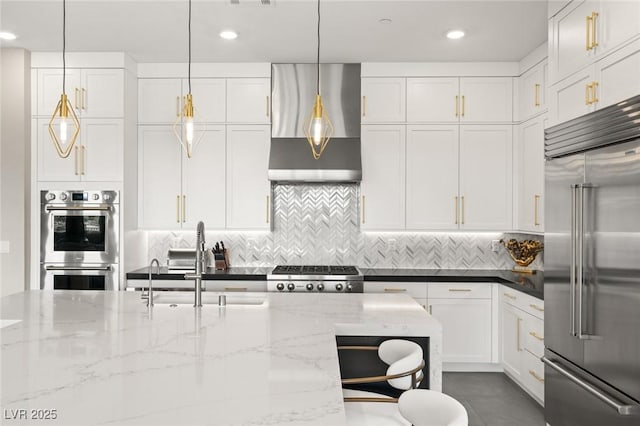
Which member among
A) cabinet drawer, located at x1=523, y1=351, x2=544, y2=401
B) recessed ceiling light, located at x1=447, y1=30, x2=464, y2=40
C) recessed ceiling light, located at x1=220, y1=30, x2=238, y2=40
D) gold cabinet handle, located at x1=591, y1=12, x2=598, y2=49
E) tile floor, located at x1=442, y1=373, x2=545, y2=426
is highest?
recessed ceiling light, located at x1=220, y1=30, x2=238, y2=40

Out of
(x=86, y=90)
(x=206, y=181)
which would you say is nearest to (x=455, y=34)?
(x=206, y=181)

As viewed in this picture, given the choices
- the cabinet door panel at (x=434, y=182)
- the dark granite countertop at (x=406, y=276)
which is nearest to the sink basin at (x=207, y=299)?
the dark granite countertop at (x=406, y=276)

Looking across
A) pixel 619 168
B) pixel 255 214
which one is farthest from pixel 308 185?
pixel 619 168

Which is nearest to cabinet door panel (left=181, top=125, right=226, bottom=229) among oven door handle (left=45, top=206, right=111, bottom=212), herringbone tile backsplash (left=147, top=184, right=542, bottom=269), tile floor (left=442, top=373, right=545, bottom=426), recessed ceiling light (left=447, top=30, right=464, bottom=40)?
herringbone tile backsplash (left=147, top=184, right=542, bottom=269)

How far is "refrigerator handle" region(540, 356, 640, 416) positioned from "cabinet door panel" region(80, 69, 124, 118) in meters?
3.95

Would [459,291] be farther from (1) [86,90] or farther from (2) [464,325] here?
(1) [86,90]

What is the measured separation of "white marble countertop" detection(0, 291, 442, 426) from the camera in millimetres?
1282

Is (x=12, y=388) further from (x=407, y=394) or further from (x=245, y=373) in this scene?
(x=407, y=394)

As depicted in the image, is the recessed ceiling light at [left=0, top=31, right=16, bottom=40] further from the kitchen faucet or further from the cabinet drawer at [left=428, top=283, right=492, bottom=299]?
the cabinet drawer at [left=428, top=283, right=492, bottom=299]

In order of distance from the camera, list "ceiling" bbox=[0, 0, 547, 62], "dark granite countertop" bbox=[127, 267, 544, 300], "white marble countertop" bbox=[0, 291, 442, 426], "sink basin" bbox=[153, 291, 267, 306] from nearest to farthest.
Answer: "white marble countertop" bbox=[0, 291, 442, 426] → "sink basin" bbox=[153, 291, 267, 306] → "ceiling" bbox=[0, 0, 547, 62] → "dark granite countertop" bbox=[127, 267, 544, 300]

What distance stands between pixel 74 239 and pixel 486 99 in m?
3.98

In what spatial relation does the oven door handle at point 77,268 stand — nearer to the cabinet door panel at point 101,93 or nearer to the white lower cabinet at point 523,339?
the cabinet door panel at point 101,93

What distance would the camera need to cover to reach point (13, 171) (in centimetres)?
435

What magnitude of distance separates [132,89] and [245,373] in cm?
379
